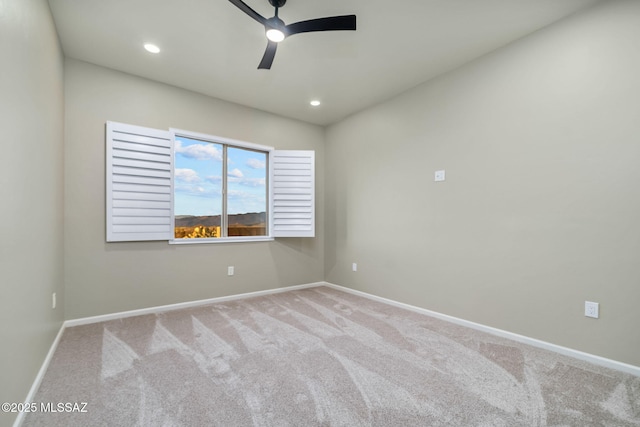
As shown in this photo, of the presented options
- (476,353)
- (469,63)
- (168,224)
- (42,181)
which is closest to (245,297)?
(168,224)

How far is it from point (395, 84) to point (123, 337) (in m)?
3.90

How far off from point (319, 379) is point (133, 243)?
2569mm

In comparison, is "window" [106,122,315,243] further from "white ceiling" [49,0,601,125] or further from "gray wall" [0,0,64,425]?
"white ceiling" [49,0,601,125]

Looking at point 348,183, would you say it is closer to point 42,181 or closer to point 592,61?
point 592,61

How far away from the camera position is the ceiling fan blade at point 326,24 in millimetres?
→ 1925

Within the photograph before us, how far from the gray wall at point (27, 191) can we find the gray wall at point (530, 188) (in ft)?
11.0

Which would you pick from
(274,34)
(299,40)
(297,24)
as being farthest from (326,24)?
(299,40)

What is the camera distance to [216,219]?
3828 mm

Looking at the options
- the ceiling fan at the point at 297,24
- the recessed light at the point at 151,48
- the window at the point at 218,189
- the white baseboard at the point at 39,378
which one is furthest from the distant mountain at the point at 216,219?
the ceiling fan at the point at 297,24

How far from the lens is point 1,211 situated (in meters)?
1.28

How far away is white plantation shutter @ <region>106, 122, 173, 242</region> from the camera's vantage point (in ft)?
9.82

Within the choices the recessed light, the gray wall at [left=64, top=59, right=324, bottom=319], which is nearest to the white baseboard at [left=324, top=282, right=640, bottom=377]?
the gray wall at [left=64, top=59, right=324, bottom=319]

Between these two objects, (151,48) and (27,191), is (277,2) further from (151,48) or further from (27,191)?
(27,191)

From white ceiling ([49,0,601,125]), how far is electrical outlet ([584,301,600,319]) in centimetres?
231
